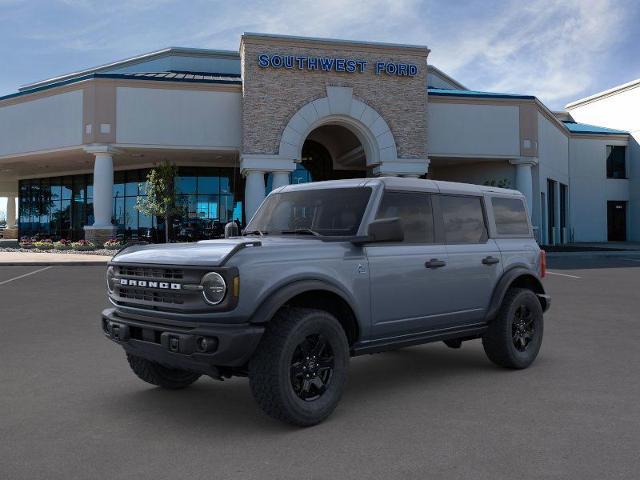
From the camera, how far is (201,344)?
412 centimetres

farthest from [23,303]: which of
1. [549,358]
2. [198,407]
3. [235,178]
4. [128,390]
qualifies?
[235,178]

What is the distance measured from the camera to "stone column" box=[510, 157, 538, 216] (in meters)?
32.2

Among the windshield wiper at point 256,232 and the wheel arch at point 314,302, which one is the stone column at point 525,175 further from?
the wheel arch at point 314,302

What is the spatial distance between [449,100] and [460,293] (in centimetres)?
2750

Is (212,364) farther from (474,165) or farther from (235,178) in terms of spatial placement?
(474,165)

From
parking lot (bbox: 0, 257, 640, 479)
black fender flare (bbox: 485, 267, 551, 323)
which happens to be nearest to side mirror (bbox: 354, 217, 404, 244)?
parking lot (bbox: 0, 257, 640, 479)

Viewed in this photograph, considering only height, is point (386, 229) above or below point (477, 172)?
below

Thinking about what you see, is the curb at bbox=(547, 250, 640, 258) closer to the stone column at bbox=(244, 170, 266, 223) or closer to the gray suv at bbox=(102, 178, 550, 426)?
the stone column at bbox=(244, 170, 266, 223)

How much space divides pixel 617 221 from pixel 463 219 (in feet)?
148

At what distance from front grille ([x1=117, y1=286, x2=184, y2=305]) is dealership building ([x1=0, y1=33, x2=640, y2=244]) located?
23311 mm

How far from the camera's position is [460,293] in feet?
18.6

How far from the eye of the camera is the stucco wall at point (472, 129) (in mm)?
31312

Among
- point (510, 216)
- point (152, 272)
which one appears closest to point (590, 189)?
point (510, 216)

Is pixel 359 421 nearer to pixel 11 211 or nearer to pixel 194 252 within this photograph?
pixel 194 252
